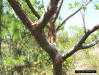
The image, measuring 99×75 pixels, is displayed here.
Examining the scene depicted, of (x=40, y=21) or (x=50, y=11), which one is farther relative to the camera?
(x=40, y=21)

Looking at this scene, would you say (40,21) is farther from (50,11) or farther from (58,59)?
(58,59)

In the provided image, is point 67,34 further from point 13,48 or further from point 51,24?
point 51,24

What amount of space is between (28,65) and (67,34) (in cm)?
505

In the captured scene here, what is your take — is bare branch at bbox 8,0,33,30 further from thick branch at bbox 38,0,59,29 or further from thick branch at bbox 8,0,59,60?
thick branch at bbox 38,0,59,29

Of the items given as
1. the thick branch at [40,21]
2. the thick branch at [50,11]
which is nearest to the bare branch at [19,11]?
the thick branch at [40,21]

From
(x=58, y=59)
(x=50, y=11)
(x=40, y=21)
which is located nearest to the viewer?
(x=50, y=11)

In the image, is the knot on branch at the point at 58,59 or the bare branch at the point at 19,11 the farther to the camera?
the knot on branch at the point at 58,59

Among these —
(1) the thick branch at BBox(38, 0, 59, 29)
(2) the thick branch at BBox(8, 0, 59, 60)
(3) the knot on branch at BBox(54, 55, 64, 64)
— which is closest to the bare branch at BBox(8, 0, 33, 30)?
(2) the thick branch at BBox(8, 0, 59, 60)

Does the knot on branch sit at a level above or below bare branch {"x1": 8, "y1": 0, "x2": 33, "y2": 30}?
below

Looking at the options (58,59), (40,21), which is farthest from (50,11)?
(58,59)

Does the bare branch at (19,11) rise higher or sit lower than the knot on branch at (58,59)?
higher

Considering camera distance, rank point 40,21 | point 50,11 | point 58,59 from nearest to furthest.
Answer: point 50,11, point 40,21, point 58,59

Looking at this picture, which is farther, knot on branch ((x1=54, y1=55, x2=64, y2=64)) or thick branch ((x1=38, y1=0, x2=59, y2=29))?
knot on branch ((x1=54, y1=55, x2=64, y2=64))

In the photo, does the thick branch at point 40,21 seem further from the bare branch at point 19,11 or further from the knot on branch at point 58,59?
the knot on branch at point 58,59
